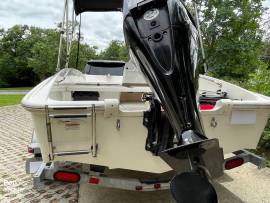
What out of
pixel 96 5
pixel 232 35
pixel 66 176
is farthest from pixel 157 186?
pixel 232 35

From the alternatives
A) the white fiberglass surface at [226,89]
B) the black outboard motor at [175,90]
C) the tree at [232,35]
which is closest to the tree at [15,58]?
the tree at [232,35]

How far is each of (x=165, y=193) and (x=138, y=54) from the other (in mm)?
2015

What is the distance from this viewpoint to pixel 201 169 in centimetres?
146

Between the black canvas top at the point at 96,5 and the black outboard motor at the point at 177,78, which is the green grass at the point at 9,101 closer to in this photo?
the black canvas top at the point at 96,5

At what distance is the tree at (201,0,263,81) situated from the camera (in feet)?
28.5

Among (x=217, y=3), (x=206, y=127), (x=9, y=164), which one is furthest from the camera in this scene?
(x=217, y=3)

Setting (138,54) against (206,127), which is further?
(206,127)

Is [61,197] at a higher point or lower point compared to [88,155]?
lower

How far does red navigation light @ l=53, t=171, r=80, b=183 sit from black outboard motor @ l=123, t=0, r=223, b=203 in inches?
39.5

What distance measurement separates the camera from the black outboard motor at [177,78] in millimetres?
1436

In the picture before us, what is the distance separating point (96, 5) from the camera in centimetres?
494

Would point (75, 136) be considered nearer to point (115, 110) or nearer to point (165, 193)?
point (115, 110)

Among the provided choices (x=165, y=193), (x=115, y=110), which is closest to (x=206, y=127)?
(x=115, y=110)

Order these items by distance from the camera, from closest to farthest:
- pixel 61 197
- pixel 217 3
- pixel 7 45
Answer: pixel 61 197 → pixel 217 3 → pixel 7 45
